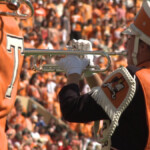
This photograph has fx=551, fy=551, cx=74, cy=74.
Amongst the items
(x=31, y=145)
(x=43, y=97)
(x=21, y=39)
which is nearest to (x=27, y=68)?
(x=43, y=97)

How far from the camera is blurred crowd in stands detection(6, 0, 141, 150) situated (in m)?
9.97

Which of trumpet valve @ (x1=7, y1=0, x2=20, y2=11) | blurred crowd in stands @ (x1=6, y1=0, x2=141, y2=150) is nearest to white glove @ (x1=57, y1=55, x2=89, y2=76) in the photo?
trumpet valve @ (x1=7, y1=0, x2=20, y2=11)

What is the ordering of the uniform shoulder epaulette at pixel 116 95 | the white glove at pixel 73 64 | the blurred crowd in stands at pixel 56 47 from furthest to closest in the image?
the blurred crowd in stands at pixel 56 47
the white glove at pixel 73 64
the uniform shoulder epaulette at pixel 116 95

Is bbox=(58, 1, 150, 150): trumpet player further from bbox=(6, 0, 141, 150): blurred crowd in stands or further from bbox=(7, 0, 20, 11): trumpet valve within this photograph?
bbox=(6, 0, 141, 150): blurred crowd in stands

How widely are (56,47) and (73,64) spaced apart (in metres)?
9.83

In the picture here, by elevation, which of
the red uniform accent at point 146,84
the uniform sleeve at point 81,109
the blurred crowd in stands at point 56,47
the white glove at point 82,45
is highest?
the white glove at point 82,45

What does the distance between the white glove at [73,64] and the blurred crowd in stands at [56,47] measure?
294 centimetres

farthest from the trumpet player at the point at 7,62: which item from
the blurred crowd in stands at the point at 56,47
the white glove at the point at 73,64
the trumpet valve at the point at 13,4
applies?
the blurred crowd in stands at the point at 56,47

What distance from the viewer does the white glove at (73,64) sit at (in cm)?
354

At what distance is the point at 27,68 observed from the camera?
11477 mm

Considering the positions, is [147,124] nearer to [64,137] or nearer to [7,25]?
[7,25]

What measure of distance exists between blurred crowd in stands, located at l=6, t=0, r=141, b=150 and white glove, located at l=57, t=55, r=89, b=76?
2.94 metres

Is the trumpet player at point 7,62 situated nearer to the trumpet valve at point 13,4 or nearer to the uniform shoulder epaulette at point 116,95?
the trumpet valve at point 13,4

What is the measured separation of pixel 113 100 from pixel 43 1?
36.7 ft
